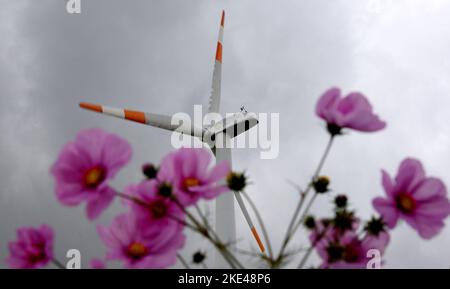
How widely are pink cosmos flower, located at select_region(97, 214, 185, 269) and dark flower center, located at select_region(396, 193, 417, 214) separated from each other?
1.47ft

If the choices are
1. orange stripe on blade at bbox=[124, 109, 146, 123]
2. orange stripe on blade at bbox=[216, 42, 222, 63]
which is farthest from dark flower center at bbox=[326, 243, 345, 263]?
orange stripe on blade at bbox=[216, 42, 222, 63]

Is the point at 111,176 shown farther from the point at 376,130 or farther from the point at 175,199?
the point at 376,130

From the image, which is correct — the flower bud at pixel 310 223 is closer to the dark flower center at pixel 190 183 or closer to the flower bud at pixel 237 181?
the flower bud at pixel 237 181

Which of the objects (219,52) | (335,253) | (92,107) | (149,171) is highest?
(219,52)

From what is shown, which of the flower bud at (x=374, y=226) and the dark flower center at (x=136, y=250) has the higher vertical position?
the flower bud at (x=374, y=226)

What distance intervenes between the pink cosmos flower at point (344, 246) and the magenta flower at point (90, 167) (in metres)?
0.42

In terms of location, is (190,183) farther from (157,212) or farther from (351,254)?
(351,254)

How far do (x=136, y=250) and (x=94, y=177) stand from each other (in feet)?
0.54

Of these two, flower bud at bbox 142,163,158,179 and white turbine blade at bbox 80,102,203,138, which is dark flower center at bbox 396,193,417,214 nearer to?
flower bud at bbox 142,163,158,179

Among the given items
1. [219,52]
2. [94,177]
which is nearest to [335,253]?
[94,177]

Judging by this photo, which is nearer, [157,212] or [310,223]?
[157,212]

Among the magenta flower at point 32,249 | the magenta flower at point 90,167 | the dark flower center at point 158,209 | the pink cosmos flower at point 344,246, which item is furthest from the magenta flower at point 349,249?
the magenta flower at point 32,249

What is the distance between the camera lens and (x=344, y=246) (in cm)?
92

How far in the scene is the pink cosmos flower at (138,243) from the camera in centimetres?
81
